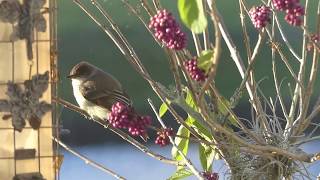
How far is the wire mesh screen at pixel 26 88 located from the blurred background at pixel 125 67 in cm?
206

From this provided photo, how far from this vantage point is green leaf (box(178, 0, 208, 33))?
3.56ft

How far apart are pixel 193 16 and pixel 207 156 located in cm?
88

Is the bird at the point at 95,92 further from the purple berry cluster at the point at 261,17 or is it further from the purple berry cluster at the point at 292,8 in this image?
the purple berry cluster at the point at 292,8

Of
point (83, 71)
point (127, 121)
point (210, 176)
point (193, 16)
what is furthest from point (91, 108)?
point (193, 16)

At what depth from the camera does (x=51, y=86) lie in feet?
5.78

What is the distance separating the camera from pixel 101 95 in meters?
2.17

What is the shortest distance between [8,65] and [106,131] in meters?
2.56

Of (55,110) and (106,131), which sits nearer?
(55,110)

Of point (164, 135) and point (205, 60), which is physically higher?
point (205, 60)

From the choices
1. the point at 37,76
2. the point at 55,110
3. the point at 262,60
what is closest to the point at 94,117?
the point at 55,110

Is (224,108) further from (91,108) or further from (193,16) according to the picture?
(193,16)

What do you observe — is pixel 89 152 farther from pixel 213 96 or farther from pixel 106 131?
pixel 213 96

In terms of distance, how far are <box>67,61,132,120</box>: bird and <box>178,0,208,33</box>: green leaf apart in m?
0.97

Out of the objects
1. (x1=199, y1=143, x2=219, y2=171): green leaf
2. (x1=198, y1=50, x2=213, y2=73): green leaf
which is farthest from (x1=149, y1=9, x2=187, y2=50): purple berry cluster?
(x1=199, y1=143, x2=219, y2=171): green leaf
